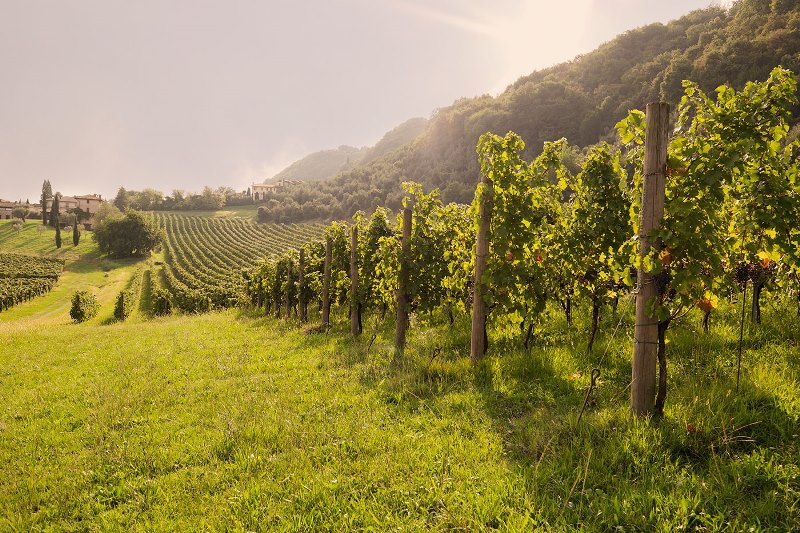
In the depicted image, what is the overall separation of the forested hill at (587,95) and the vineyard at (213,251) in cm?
1359

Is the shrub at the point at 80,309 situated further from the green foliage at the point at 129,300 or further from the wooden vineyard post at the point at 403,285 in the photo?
the wooden vineyard post at the point at 403,285

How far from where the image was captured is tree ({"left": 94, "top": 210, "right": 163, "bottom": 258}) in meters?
85.8

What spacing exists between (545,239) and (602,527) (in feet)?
20.3

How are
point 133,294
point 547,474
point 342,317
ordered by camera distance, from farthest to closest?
point 133,294, point 342,317, point 547,474

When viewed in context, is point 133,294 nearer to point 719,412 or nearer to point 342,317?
point 342,317

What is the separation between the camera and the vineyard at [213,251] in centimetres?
5412

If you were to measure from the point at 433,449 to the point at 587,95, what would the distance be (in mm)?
99004

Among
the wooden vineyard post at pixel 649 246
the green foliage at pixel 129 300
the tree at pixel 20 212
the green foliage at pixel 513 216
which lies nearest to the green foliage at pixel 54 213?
the tree at pixel 20 212

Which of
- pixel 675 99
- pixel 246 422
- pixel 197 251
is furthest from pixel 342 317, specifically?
pixel 197 251

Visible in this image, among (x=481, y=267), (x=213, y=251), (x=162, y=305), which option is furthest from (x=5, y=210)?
(x=481, y=267)

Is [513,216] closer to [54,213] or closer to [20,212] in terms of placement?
[54,213]

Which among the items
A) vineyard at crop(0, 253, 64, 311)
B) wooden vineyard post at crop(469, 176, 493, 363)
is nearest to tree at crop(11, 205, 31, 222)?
vineyard at crop(0, 253, 64, 311)

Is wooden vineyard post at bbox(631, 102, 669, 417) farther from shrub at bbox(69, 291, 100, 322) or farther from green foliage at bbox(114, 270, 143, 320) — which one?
shrub at bbox(69, 291, 100, 322)

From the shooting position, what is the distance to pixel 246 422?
5902mm
